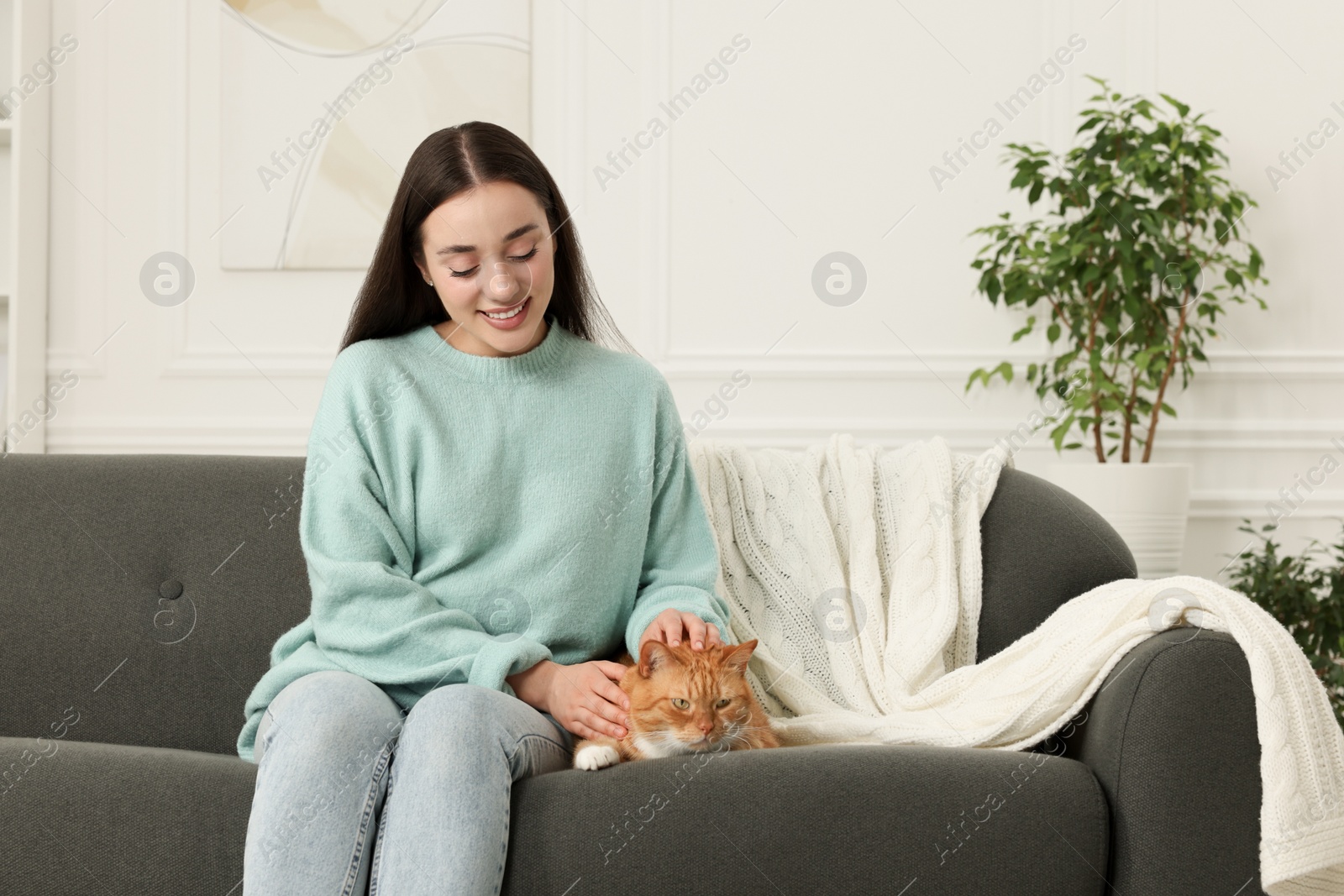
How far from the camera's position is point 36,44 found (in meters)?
2.57

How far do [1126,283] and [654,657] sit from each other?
1460 millimetres

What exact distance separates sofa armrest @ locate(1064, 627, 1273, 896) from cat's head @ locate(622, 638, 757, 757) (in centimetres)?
42

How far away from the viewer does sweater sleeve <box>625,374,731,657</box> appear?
4.73ft

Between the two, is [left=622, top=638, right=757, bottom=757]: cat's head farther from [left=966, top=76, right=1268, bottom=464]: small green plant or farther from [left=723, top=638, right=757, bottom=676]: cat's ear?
[left=966, top=76, right=1268, bottom=464]: small green plant

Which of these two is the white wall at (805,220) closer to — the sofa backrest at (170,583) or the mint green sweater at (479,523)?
the sofa backrest at (170,583)

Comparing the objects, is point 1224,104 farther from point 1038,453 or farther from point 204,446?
point 204,446

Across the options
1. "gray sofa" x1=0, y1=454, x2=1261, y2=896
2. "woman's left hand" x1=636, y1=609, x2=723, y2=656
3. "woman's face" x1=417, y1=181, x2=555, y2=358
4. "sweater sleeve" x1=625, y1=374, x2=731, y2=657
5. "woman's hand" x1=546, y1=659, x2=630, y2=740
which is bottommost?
"gray sofa" x1=0, y1=454, x2=1261, y2=896

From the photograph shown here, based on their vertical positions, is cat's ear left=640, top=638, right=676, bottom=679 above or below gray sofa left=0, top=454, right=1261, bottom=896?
above

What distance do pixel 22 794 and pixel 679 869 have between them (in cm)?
74

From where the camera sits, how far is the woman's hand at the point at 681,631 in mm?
1339

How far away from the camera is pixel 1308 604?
7.31ft

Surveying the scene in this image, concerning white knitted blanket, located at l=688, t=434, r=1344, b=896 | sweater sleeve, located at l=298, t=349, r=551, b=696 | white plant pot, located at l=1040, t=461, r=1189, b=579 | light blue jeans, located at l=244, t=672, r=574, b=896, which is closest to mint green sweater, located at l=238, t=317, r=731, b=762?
sweater sleeve, located at l=298, t=349, r=551, b=696

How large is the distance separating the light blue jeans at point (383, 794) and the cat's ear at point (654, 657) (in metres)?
0.15

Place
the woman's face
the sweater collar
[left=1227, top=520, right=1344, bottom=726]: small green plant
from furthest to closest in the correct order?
[left=1227, top=520, right=1344, bottom=726]: small green plant → the sweater collar → the woman's face
